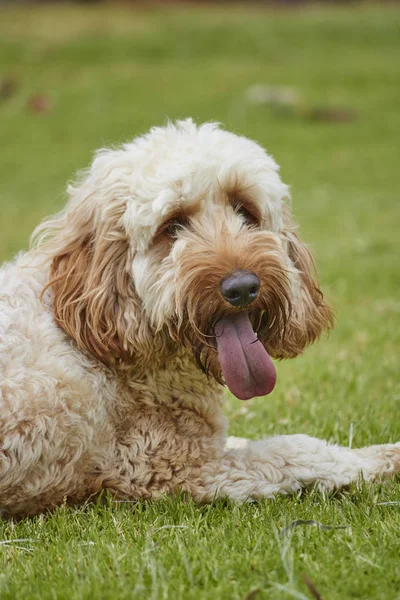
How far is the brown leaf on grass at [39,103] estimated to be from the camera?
26609 mm

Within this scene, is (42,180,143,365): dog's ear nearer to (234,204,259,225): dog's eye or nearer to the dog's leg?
(234,204,259,225): dog's eye

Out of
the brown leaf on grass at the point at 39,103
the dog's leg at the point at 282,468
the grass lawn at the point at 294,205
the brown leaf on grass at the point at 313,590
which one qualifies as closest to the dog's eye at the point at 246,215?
the grass lawn at the point at 294,205

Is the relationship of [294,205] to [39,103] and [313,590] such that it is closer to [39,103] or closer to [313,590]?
[313,590]

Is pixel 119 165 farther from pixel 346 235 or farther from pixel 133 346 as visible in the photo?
pixel 346 235

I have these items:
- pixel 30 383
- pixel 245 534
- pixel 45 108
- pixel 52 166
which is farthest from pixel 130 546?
pixel 45 108

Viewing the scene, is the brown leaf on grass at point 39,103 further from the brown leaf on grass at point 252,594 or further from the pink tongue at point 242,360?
the brown leaf on grass at point 252,594

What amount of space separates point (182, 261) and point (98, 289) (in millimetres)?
442

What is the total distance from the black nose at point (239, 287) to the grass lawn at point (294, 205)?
35.3 inches

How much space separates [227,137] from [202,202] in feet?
1.24

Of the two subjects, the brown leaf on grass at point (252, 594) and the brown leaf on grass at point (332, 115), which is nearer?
the brown leaf on grass at point (252, 594)

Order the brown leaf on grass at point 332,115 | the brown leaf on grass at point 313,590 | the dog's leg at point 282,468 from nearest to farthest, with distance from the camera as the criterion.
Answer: the brown leaf on grass at point 313,590 < the dog's leg at point 282,468 < the brown leaf on grass at point 332,115

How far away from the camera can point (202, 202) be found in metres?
3.71

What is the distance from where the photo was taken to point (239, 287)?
11.2 feet

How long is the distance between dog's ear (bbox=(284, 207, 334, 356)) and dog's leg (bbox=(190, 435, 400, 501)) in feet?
1.57
